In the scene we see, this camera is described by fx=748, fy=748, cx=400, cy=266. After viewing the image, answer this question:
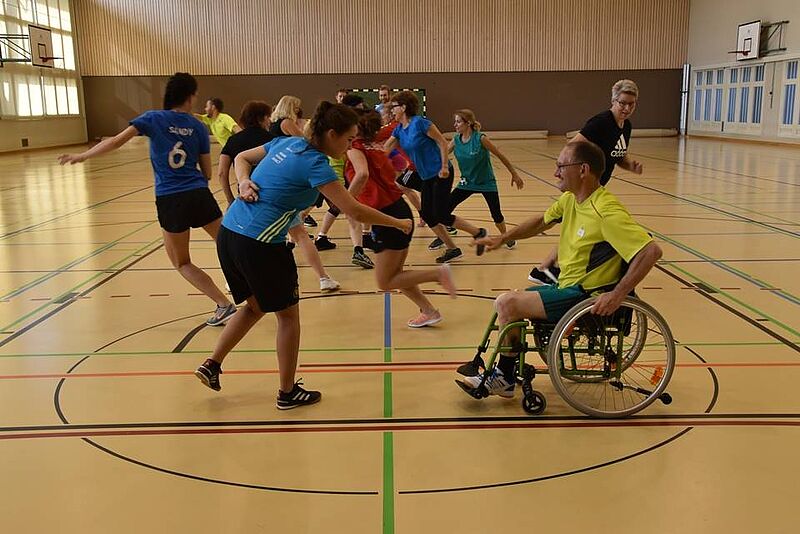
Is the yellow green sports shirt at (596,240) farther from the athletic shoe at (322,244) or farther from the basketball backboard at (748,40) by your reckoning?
the basketball backboard at (748,40)

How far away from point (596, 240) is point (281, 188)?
5.03 ft

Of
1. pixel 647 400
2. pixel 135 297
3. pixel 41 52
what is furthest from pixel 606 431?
pixel 41 52

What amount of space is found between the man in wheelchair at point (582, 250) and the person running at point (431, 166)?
345cm

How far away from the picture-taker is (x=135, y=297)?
6184 millimetres

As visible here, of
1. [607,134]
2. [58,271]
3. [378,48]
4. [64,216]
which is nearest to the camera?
[607,134]

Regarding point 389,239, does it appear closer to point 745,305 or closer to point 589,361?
point 589,361

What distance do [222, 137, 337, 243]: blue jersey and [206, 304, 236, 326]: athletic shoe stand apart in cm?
181

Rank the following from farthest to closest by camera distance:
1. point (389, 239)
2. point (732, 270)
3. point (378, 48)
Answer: point (378, 48) → point (732, 270) → point (389, 239)

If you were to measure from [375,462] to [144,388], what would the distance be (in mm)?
1607

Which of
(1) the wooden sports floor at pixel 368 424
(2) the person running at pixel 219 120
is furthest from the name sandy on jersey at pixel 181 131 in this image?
(2) the person running at pixel 219 120

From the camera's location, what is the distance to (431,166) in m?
7.54

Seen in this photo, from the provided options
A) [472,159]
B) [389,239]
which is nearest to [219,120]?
[472,159]

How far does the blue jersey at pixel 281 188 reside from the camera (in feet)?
11.6

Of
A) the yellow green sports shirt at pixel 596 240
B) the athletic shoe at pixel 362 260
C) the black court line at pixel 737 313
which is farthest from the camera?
the athletic shoe at pixel 362 260
